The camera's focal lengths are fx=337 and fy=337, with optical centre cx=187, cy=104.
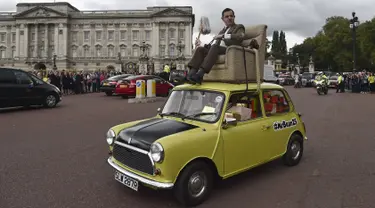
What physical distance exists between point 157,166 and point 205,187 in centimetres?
77

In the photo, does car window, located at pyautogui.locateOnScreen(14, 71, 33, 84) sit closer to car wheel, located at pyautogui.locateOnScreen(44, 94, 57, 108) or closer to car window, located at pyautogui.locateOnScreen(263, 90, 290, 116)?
car wheel, located at pyautogui.locateOnScreen(44, 94, 57, 108)

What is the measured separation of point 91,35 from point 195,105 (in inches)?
4320

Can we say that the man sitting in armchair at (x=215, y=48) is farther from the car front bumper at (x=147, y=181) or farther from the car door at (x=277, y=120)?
the car front bumper at (x=147, y=181)

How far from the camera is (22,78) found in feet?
46.4

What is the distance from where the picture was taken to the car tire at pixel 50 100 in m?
14.9

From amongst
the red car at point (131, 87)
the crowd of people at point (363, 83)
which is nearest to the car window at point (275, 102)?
the red car at point (131, 87)

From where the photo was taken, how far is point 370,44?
62469 mm

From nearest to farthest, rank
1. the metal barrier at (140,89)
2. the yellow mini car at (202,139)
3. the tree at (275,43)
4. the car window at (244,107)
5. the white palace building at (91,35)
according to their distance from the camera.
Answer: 1. the yellow mini car at (202,139)
2. the car window at (244,107)
3. the metal barrier at (140,89)
4. the white palace building at (91,35)
5. the tree at (275,43)

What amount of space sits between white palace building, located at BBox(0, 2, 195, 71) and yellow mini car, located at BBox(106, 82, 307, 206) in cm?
9828

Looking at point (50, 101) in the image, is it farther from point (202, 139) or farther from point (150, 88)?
point (202, 139)

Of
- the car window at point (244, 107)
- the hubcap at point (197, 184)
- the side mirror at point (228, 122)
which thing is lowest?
the hubcap at point (197, 184)

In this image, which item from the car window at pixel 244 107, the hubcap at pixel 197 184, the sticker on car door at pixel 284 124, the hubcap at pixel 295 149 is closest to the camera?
the hubcap at pixel 197 184

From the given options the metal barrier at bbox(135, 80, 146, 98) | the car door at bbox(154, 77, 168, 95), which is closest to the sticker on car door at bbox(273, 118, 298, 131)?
the metal barrier at bbox(135, 80, 146, 98)

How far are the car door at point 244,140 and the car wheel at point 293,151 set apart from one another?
853 millimetres
